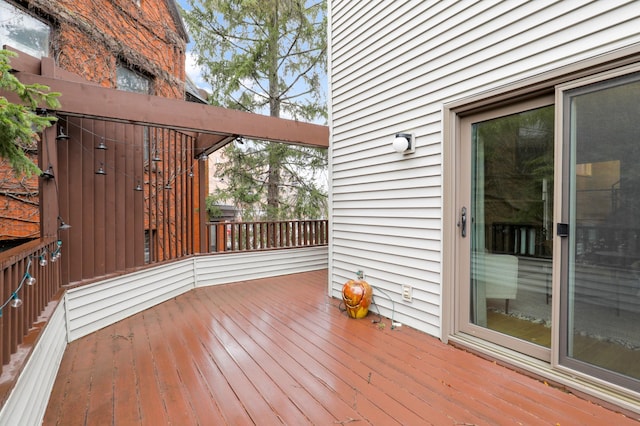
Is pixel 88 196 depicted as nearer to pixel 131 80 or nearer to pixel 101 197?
pixel 101 197

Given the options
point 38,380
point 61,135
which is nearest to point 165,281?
point 61,135

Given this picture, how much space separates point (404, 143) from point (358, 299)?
173 cm

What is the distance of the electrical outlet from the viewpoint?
10.7 ft

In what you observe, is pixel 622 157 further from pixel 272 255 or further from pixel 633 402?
pixel 272 255

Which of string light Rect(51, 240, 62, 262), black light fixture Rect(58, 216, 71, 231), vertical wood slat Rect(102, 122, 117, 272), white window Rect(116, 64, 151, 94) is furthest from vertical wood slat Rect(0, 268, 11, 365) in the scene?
white window Rect(116, 64, 151, 94)

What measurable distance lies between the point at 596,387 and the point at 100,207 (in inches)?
178

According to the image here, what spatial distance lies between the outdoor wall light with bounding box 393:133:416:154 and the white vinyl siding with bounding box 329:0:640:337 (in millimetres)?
62

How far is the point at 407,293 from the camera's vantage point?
330 cm

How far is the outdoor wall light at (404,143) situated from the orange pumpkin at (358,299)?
5.05ft

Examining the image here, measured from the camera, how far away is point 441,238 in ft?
9.61

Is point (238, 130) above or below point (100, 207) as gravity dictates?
above

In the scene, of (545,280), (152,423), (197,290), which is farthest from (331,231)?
(152,423)

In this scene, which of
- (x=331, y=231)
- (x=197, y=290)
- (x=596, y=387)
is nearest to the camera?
(x=596, y=387)

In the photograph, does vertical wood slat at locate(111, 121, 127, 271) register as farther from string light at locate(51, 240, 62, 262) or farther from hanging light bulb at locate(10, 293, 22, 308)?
hanging light bulb at locate(10, 293, 22, 308)
